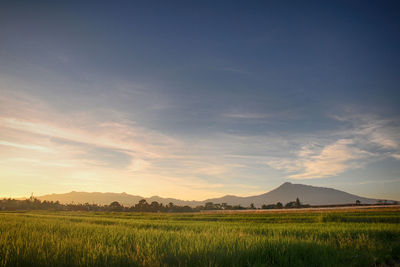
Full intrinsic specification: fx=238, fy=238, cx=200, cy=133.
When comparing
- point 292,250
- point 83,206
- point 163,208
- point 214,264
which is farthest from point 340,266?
point 83,206

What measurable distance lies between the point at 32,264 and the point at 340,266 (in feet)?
21.9

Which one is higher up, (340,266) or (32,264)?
(32,264)

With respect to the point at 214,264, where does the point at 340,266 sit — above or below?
below

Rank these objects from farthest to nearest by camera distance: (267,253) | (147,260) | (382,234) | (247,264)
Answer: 1. (382,234)
2. (267,253)
3. (247,264)
4. (147,260)

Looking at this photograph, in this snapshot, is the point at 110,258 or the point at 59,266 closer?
the point at 59,266

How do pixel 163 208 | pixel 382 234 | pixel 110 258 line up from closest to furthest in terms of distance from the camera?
pixel 110 258 < pixel 382 234 < pixel 163 208

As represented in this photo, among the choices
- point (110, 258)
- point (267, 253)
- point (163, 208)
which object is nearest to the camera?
point (110, 258)

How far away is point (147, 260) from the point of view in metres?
4.32

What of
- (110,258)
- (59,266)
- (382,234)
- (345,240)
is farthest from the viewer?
(382,234)

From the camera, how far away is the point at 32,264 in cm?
413

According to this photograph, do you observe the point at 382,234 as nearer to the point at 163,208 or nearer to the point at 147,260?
the point at 147,260

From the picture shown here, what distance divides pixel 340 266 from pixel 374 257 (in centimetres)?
250

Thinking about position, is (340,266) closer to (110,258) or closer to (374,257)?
(374,257)

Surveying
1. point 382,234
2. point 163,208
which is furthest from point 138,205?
point 382,234
